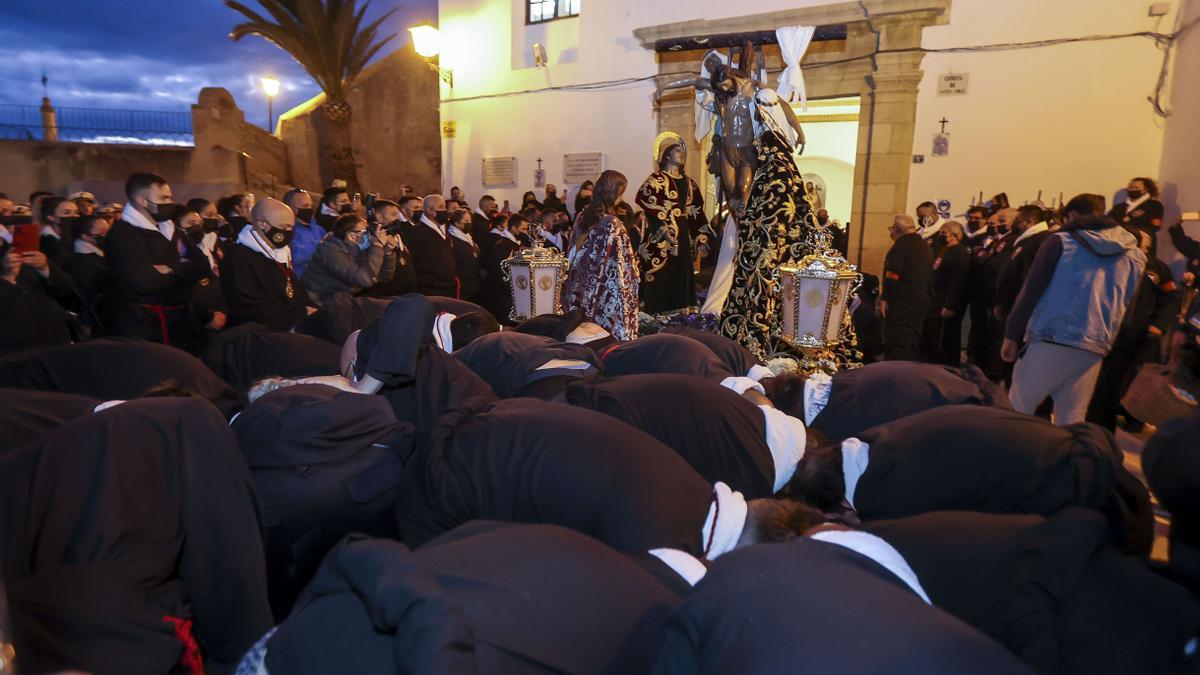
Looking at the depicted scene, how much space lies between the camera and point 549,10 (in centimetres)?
1272

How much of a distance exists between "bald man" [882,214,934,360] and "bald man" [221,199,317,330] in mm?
5018

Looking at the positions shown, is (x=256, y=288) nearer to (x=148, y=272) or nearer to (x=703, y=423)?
(x=148, y=272)

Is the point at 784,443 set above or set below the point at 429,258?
below

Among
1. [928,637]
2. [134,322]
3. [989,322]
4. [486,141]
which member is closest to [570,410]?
[928,637]

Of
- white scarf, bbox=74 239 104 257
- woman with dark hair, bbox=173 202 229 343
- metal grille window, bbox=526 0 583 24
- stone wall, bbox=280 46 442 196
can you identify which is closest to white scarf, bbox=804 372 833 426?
woman with dark hair, bbox=173 202 229 343

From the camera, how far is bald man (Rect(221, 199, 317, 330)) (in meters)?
4.92

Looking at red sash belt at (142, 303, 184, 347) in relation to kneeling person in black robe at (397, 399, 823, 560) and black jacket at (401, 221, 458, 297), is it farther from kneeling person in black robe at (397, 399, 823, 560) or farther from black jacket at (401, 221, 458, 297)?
kneeling person in black robe at (397, 399, 823, 560)

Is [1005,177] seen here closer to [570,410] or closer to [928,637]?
[570,410]

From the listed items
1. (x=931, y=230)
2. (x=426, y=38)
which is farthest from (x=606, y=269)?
(x=426, y=38)

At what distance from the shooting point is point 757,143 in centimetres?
506

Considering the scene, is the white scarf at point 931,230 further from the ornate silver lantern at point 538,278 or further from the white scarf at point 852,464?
the white scarf at point 852,464

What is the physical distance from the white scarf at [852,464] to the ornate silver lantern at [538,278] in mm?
3348

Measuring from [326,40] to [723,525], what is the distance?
15673 millimetres

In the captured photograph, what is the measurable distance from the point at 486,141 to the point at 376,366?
11704 mm
